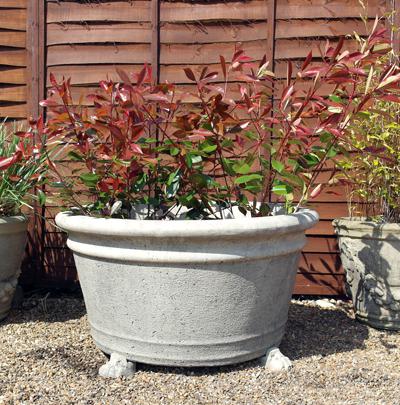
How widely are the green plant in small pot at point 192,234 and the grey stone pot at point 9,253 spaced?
54 centimetres

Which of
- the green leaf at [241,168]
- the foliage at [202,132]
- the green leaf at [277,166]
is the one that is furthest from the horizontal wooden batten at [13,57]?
the green leaf at [277,166]

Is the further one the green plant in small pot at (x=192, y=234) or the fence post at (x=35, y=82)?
the fence post at (x=35, y=82)

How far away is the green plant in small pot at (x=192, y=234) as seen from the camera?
6.60 feet

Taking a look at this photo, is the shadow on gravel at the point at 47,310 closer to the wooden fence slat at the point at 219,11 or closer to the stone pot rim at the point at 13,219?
the stone pot rim at the point at 13,219

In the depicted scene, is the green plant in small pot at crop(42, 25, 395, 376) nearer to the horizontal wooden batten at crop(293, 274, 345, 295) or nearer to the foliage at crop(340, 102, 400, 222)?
the foliage at crop(340, 102, 400, 222)

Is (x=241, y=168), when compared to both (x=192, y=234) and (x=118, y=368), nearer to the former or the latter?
(x=192, y=234)

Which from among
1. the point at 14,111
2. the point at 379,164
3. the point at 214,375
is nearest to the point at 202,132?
the point at 214,375

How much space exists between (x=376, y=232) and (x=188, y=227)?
1188 mm

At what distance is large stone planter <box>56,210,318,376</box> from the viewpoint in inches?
78.6

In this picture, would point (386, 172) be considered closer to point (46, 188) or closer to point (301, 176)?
point (301, 176)

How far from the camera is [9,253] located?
2.81m

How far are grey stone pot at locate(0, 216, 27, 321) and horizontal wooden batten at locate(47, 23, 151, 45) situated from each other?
1.17 metres

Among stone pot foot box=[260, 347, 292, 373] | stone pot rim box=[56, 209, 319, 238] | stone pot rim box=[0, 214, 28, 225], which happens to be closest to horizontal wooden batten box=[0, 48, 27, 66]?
stone pot rim box=[0, 214, 28, 225]

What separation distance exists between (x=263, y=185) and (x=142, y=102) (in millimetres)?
723
